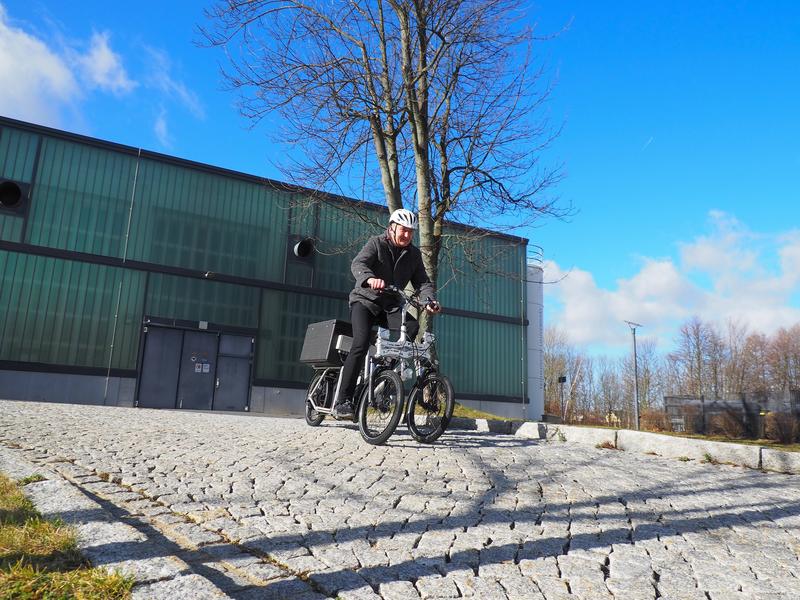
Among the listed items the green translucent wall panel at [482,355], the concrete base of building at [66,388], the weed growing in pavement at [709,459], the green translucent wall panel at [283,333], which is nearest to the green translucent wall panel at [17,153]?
the concrete base of building at [66,388]

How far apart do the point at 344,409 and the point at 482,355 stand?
1985cm

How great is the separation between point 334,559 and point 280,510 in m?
0.86

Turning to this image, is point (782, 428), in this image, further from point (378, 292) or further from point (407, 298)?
point (378, 292)

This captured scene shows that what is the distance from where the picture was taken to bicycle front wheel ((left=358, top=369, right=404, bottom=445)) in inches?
228

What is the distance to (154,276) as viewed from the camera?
763 inches

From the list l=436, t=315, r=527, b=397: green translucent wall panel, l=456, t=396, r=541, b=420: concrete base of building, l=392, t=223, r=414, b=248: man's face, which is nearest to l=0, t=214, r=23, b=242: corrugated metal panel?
l=436, t=315, r=527, b=397: green translucent wall panel

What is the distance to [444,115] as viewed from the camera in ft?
38.7

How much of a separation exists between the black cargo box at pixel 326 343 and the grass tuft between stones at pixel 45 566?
4945mm

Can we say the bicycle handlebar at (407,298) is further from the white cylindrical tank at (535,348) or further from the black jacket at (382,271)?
the white cylindrical tank at (535,348)

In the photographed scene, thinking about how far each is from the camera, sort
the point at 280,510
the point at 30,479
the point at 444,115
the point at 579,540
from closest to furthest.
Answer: the point at 579,540 → the point at 280,510 → the point at 30,479 → the point at 444,115

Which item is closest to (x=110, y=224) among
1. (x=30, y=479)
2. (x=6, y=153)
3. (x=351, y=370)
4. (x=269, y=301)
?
(x=6, y=153)

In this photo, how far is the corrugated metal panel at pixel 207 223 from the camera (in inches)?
768

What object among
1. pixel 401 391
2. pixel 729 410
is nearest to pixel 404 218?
pixel 401 391

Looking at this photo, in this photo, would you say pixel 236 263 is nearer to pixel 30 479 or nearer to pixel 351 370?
pixel 351 370
